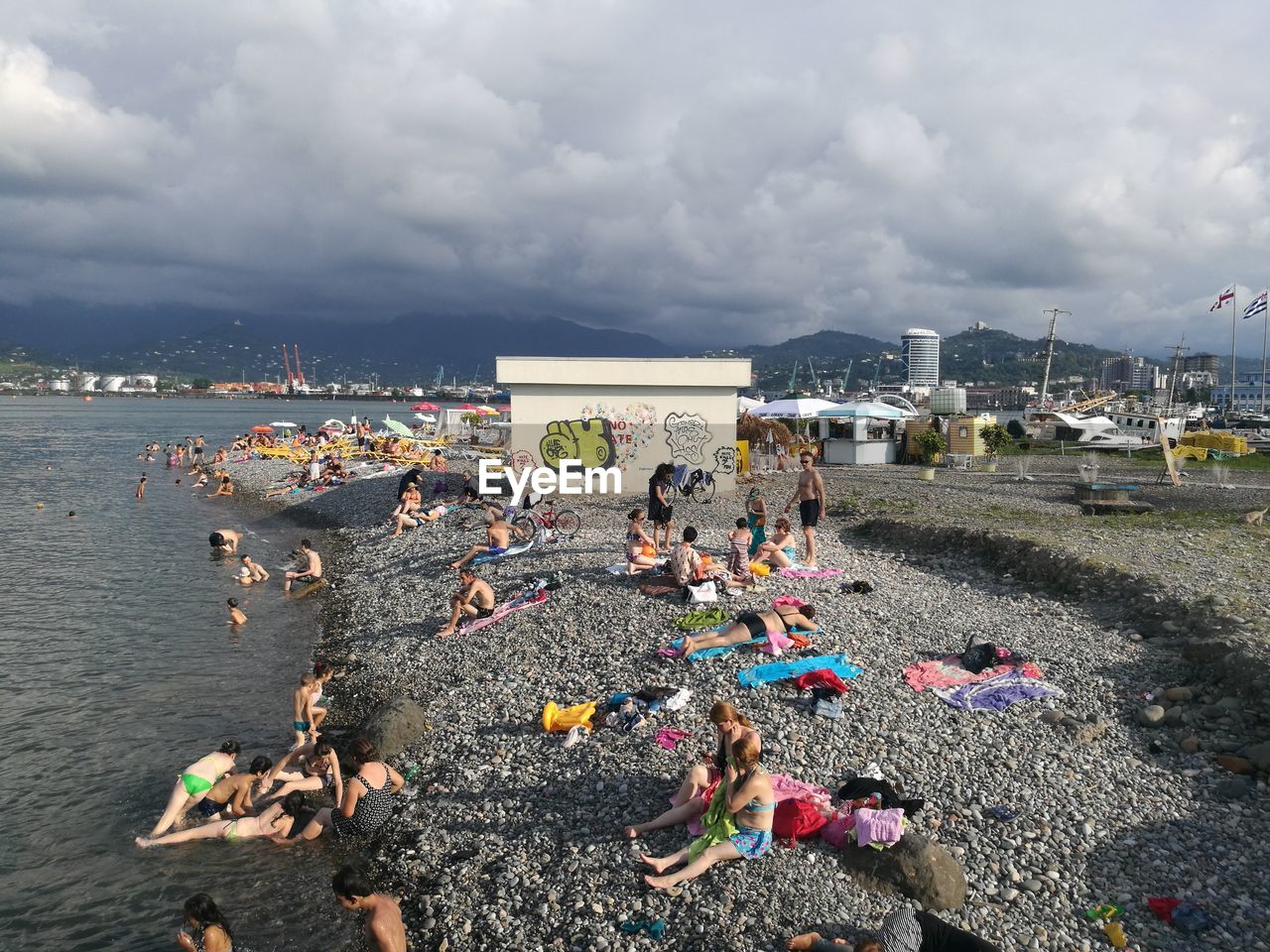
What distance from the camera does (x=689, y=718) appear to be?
31.8 feet

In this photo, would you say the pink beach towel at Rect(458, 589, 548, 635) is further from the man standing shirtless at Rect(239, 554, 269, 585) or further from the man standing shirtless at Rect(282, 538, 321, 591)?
the man standing shirtless at Rect(239, 554, 269, 585)

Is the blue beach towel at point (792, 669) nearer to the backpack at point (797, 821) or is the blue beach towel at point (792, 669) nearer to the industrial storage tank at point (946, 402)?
the backpack at point (797, 821)

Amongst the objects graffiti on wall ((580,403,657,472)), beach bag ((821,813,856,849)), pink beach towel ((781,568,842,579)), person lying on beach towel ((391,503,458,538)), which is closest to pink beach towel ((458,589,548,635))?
pink beach towel ((781,568,842,579))

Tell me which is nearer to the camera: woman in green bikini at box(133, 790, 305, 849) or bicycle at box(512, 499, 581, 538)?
woman in green bikini at box(133, 790, 305, 849)

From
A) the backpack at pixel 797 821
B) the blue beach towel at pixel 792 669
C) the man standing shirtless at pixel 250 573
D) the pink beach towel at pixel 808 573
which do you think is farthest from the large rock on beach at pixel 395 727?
the man standing shirtless at pixel 250 573

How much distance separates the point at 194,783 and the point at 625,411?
1847cm

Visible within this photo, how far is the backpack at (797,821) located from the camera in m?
7.20

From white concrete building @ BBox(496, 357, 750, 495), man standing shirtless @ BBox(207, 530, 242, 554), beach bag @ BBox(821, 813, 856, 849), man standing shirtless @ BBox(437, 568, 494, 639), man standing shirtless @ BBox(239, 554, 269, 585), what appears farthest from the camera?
white concrete building @ BBox(496, 357, 750, 495)

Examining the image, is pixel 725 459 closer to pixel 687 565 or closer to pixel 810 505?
pixel 810 505

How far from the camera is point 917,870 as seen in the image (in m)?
6.56

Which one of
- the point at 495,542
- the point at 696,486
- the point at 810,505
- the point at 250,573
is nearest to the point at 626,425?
the point at 696,486

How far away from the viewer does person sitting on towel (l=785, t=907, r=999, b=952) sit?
5.57 metres

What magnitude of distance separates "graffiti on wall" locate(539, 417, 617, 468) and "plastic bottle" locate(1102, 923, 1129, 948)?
823 inches

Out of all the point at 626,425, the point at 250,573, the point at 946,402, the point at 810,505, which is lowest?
the point at 250,573
